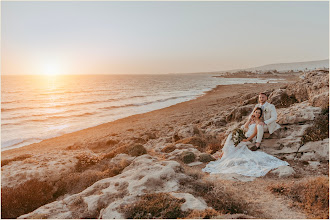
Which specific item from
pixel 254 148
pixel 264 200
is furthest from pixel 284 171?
pixel 264 200

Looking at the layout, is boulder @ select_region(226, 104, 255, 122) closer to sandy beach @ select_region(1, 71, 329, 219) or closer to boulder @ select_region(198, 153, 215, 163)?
sandy beach @ select_region(1, 71, 329, 219)

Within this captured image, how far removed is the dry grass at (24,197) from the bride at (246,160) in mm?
6314

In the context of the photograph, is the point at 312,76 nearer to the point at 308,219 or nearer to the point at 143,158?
the point at 308,219

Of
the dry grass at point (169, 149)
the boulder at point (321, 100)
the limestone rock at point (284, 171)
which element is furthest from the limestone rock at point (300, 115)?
the dry grass at point (169, 149)

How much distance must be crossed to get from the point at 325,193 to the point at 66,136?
19974 mm

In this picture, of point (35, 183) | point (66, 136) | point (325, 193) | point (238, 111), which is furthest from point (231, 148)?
point (66, 136)

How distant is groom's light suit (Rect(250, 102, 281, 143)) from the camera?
9.00 m

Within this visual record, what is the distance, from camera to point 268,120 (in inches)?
357

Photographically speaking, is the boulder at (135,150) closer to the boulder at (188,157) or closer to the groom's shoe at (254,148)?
the boulder at (188,157)

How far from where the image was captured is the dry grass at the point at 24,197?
22.5ft

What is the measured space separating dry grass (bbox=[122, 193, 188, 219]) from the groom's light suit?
5.56 meters

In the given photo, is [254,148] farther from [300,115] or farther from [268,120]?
[300,115]

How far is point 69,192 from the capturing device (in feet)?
26.3

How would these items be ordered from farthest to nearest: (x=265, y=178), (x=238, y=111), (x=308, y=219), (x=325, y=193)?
(x=238, y=111) → (x=265, y=178) → (x=325, y=193) → (x=308, y=219)
